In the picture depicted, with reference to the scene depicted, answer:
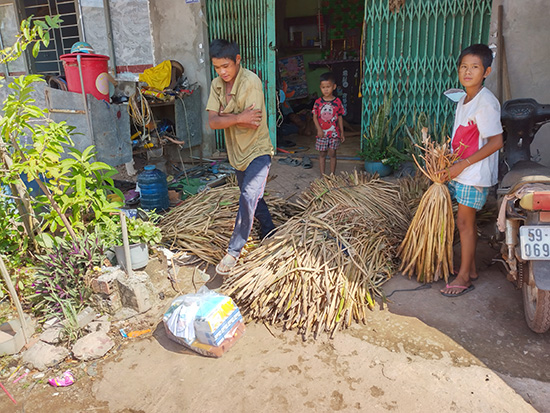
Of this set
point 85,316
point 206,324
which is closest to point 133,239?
point 85,316

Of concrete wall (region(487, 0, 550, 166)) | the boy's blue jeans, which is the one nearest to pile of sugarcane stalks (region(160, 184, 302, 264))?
the boy's blue jeans

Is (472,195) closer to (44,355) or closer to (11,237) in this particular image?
(44,355)

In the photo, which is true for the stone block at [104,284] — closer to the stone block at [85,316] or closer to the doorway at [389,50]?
the stone block at [85,316]

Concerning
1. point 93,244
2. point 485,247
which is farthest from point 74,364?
point 485,247

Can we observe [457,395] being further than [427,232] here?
No

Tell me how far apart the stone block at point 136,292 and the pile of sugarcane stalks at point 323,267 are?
23.7 inches

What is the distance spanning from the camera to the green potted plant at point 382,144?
5840mm

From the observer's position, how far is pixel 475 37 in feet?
18.1

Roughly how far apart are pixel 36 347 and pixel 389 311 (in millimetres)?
2412

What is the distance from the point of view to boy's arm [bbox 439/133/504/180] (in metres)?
2.86

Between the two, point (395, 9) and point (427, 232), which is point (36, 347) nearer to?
point (427, 232)

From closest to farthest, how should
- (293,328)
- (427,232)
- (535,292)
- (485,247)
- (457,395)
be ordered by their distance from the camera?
(457,395), (535,292), (293,328), (427,232), (485,247)

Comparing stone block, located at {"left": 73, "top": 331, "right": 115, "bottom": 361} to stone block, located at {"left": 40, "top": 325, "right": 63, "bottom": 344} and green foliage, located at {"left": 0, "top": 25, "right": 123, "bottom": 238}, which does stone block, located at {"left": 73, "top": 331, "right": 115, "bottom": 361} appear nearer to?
stone block, located at {"left": 40, "top": 325, "right": 63, "bottom": 344}

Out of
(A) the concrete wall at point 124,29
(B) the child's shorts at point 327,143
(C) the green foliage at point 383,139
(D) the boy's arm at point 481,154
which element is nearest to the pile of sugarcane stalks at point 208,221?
(B) the child's shorts at point 327,143
